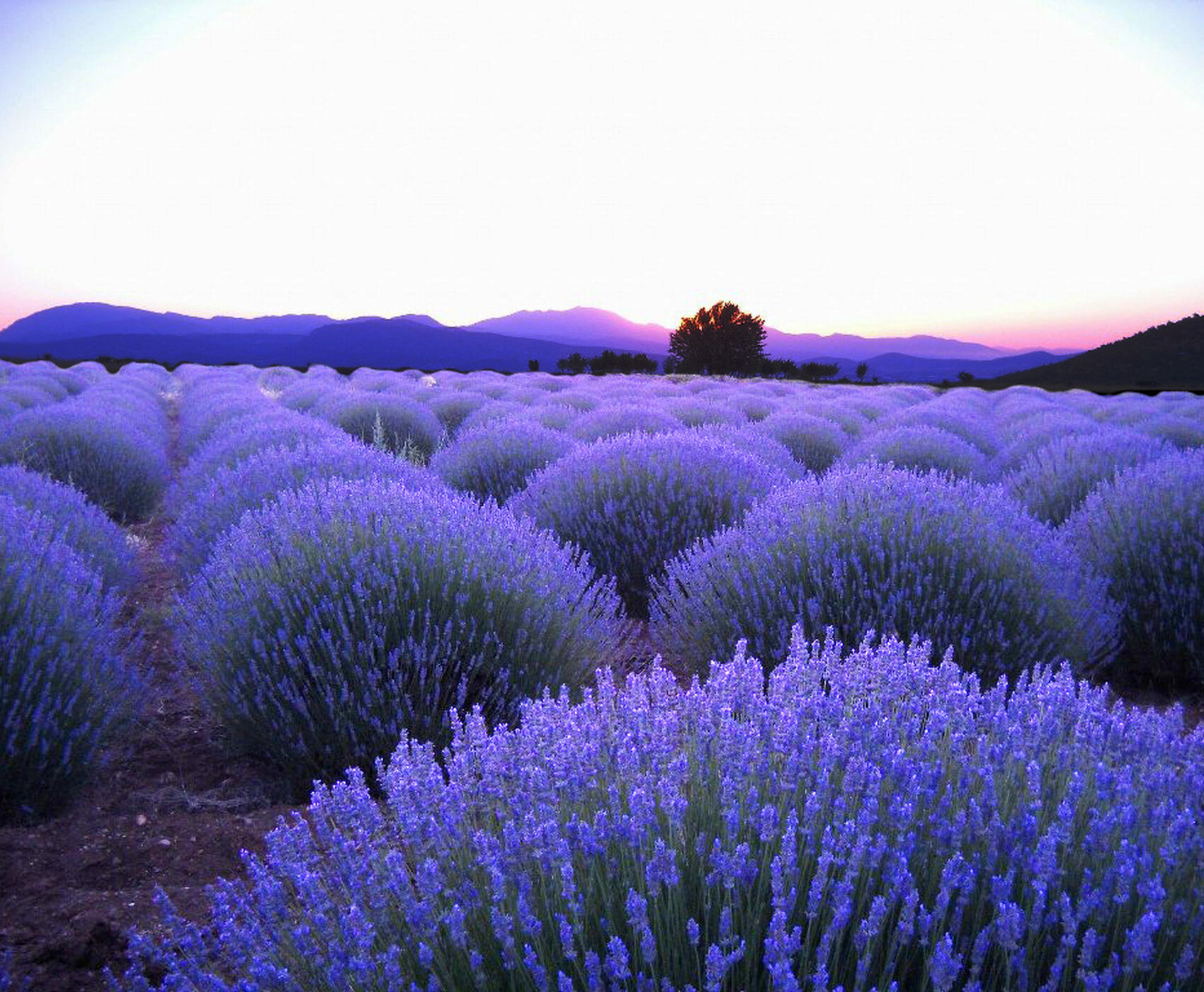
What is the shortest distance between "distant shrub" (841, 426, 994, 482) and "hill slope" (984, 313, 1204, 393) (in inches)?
1722

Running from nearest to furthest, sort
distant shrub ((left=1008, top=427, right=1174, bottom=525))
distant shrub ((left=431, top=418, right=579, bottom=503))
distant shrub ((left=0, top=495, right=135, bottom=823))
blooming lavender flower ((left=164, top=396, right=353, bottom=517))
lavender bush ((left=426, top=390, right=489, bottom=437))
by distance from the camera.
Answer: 1. distant shrub ((left=0, top=495, right=135, bottom=823))
2. distant shrub ((left=1008, top=427, right=1174, bottom=525))
3. blooming lavender flower ((left=164, top=396, right=353, bottom=517))
4. distant shrub ((left=431, top=418, right=579, bottom=503))
5. lavender bush ((left=426, top=390, right=489, bottom=437))

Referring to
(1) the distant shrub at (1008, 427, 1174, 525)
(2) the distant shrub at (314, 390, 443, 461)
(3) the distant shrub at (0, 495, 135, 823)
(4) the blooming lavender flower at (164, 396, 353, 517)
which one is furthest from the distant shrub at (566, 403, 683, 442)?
(3) the distant shrub at (0, 495, 135, 823)

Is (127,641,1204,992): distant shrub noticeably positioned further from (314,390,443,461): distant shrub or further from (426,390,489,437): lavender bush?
(426,390,489,437): lavender bush

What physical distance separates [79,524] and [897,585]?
4284mm

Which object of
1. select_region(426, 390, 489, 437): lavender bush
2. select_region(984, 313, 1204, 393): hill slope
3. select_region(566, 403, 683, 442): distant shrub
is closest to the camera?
select_region(566, 403, 683, 442): distant shrub

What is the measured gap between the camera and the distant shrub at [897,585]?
3.37 metres

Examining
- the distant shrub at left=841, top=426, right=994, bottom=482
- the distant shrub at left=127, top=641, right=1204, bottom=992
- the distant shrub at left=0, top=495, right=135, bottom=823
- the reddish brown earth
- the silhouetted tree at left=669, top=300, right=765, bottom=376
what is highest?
the silhouetted tree at left=669, top=300, right=765, bottom=376

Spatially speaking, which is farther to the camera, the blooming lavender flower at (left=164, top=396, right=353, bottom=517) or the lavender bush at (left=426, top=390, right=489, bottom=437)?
the lavender bush at (left=426, top=390, right=489, bottom=437)

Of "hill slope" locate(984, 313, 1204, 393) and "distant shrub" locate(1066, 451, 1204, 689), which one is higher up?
"hill slope" locate(984, 313, 1204, 393)

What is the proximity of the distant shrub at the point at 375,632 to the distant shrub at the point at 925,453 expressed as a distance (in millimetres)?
4704

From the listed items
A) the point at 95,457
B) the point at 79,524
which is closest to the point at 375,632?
the point at 79,524

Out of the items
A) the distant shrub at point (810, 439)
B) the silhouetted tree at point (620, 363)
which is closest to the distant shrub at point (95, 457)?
the distant shrub at point (810, 439)

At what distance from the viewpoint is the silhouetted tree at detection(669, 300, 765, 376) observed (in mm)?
41562

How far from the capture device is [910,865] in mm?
1326
